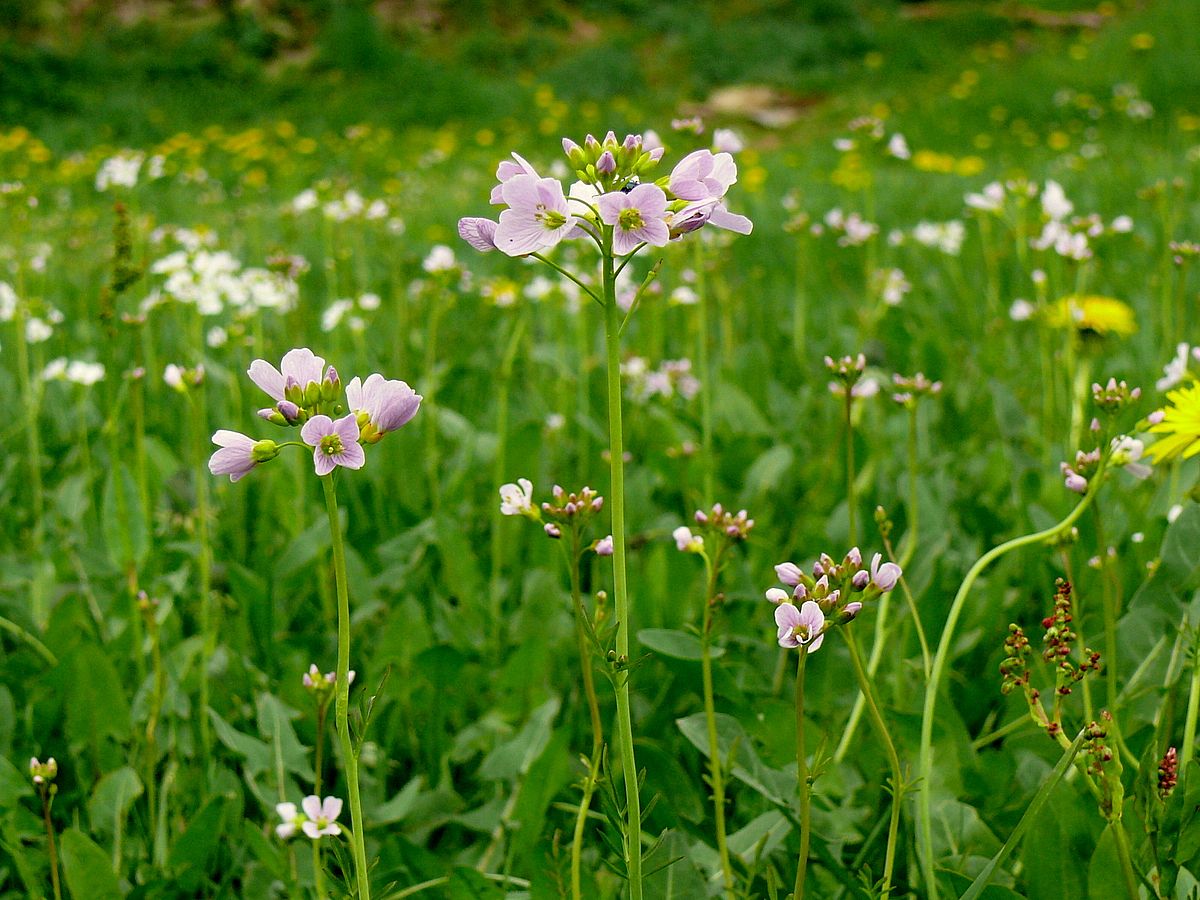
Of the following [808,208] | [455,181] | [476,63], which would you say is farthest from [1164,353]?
[476,63]

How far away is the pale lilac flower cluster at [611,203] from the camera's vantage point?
700 millimetres

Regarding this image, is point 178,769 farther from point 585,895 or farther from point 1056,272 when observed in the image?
point 1056,272

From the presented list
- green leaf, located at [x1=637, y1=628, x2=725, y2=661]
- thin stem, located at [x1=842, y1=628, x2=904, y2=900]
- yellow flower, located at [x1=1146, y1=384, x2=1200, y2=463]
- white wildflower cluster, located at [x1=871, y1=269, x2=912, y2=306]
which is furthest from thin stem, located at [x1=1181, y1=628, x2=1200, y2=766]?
white wildflower cluster, located at [x1=871, y1=269, x2=912, y2=306]

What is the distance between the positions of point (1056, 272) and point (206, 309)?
184cm

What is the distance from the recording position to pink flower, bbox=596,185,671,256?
27.1 inches

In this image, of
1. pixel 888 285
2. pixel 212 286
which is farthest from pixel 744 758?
pixel 888 285

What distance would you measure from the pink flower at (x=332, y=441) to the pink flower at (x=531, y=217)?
154 mm

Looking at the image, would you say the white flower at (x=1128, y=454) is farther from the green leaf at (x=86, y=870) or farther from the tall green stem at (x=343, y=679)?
the green leaf at (x=86, y=870)

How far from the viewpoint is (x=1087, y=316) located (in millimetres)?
1807

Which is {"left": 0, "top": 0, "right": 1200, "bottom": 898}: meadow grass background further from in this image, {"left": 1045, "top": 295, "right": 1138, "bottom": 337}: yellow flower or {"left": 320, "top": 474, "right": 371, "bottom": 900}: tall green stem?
{"left": 320, "top": 474, "right": 371, "bottom": 900}: tall green stem

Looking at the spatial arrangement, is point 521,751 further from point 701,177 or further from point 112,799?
point 701,177

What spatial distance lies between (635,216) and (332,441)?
24 cm

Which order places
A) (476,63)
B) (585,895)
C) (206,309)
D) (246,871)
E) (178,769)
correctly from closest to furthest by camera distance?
(585,895)
(246,871)
(178,769)
(206,309)
(476,63)

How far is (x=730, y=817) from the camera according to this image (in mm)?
1195
